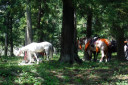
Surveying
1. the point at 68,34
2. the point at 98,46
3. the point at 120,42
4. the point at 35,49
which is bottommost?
the point at 35,49

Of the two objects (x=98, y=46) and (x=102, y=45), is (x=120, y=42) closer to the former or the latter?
(x=102, y=45)

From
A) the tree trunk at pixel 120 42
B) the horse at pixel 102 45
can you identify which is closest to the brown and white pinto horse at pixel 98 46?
the horse at pixel 102 45

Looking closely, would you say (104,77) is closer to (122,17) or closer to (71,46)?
(71,46)

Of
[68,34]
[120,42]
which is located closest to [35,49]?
[68,34]

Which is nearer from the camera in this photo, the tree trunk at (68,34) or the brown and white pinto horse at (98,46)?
the tree trunk at (68,34)

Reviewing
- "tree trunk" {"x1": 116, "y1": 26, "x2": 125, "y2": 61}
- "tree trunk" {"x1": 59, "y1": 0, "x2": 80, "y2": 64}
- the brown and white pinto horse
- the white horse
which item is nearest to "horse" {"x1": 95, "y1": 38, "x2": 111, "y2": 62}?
the brown and white pinto horse

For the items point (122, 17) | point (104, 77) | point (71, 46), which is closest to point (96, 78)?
point (104, 77)

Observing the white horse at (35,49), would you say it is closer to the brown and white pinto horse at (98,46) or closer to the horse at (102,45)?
the brown and white pinto horse at (98,46)

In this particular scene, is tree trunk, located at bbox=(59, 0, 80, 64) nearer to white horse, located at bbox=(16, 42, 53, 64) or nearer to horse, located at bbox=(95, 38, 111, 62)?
white horse, located at bbox=(16, 42, 53, 64)

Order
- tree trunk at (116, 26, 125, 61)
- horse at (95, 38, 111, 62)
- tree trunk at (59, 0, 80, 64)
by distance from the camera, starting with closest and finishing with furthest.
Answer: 1. tree trunk at (59, 0, 80, 64)
2. tree trunk at (116, 26, 125, 61)
3. horse at (95, 38, 111, 62)

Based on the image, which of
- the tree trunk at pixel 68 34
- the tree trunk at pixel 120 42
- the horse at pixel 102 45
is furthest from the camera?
the horse at pixel 102 45

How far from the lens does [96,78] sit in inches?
369

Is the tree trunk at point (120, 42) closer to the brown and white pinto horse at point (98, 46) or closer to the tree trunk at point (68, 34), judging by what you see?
the brown and white pinto horse at point (98, 46)

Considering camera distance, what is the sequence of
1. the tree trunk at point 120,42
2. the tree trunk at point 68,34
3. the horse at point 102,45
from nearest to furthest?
1. the tree trunk at point 68,34
2. the tree trunk at point 120,42
3. the horse at point 102,45
